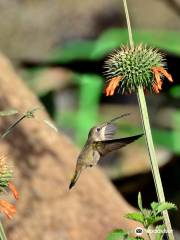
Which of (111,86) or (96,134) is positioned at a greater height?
(111,86)

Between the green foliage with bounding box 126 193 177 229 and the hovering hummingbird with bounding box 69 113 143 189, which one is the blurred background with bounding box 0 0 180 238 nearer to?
the hovering hummingbird with bounding box 69 113 143 189

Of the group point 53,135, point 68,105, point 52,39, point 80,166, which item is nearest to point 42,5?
point 52,39

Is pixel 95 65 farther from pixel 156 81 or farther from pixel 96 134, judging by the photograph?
pixel 156 81

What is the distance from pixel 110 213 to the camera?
5410 mm

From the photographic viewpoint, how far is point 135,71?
2854 mm

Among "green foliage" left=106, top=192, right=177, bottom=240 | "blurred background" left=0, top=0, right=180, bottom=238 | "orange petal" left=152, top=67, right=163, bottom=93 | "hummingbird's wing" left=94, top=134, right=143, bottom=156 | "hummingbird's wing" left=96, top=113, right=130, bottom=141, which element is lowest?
"green foliage" left=106, top=192, right=177, bottom=240

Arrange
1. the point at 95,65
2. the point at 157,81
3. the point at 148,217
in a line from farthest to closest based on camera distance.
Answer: the point at 95,65
the point at 157,81
the point at 148,217

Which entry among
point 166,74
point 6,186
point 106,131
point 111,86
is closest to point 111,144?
point 106,131

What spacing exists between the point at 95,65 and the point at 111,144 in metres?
5.71

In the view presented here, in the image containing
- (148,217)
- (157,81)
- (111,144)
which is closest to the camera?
(148,217)

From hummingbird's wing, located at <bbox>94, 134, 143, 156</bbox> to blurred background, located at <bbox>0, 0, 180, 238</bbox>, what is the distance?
4715mm

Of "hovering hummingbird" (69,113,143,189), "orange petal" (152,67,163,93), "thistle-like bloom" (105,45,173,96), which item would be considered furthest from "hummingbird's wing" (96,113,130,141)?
"orange petal" (152,67,163,93)

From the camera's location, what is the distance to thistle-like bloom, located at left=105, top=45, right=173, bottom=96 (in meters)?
2.84

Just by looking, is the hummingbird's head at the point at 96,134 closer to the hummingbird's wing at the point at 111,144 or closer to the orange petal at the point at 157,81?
the hummingbird's wing at the point at 111,144
